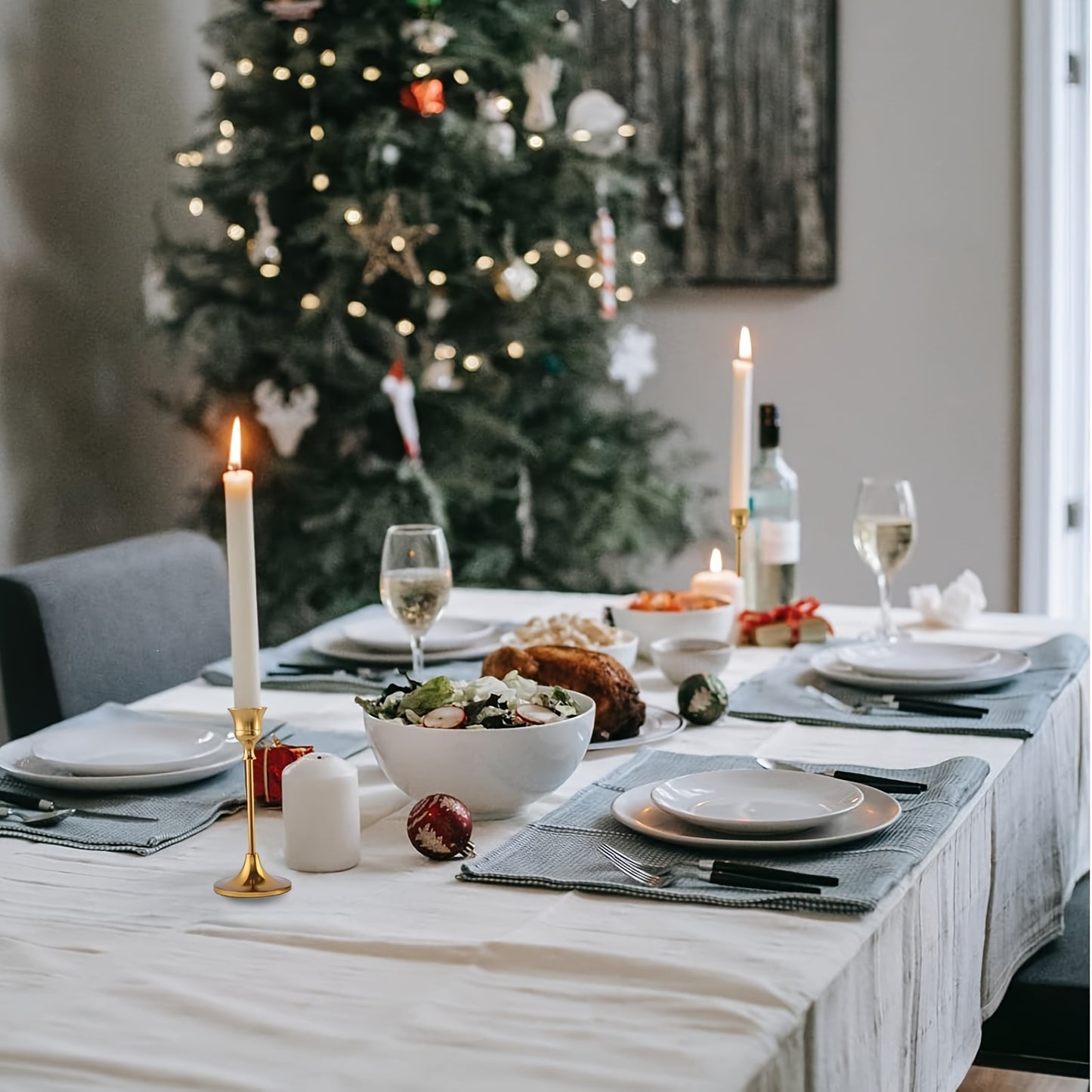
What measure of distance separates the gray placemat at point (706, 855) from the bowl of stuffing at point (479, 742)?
0.14 feet

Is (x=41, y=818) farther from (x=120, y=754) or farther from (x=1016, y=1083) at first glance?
(x=1016, y=1083)

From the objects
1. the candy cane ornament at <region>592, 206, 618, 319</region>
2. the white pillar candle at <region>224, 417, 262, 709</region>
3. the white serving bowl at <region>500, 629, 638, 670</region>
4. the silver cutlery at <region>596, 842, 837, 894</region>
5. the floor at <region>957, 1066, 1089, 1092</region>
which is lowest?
Answer: the floor at <region>957, 1066, 1089, 1092</region>

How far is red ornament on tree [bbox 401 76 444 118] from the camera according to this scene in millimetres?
3424

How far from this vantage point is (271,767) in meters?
1.29

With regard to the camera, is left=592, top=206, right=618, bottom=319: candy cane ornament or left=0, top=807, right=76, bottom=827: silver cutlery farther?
left=592, top=206, right=618, bottom=319: candy cane ornament

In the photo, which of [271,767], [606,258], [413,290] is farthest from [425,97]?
[271,767]

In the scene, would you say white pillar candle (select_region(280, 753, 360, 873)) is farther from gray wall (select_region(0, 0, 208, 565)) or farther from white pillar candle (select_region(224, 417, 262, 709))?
gray wall (select_region(0, 0, 208, 565))

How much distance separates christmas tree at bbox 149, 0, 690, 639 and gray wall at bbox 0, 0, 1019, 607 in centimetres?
42

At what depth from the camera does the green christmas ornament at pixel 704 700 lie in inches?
61.6

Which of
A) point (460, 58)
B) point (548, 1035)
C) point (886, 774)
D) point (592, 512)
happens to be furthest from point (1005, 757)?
point (460, 58)

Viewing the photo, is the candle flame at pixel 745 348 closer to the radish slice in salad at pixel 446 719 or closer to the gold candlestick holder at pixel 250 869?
the radish slice in salad at pixel 446 719

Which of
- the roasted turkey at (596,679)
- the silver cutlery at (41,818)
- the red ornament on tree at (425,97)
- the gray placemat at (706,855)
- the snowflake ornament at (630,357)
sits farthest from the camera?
the snowflake ornament at (630,357)

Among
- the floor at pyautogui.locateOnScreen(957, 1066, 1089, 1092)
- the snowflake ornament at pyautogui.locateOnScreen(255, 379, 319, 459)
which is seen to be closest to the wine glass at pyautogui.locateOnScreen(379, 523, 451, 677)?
the floor at pyautogui.locateOnScreen(957, 1066, 1089, 1092)

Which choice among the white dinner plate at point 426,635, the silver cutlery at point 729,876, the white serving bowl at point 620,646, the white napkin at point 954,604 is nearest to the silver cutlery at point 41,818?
the silver cutlery at point 729,876
